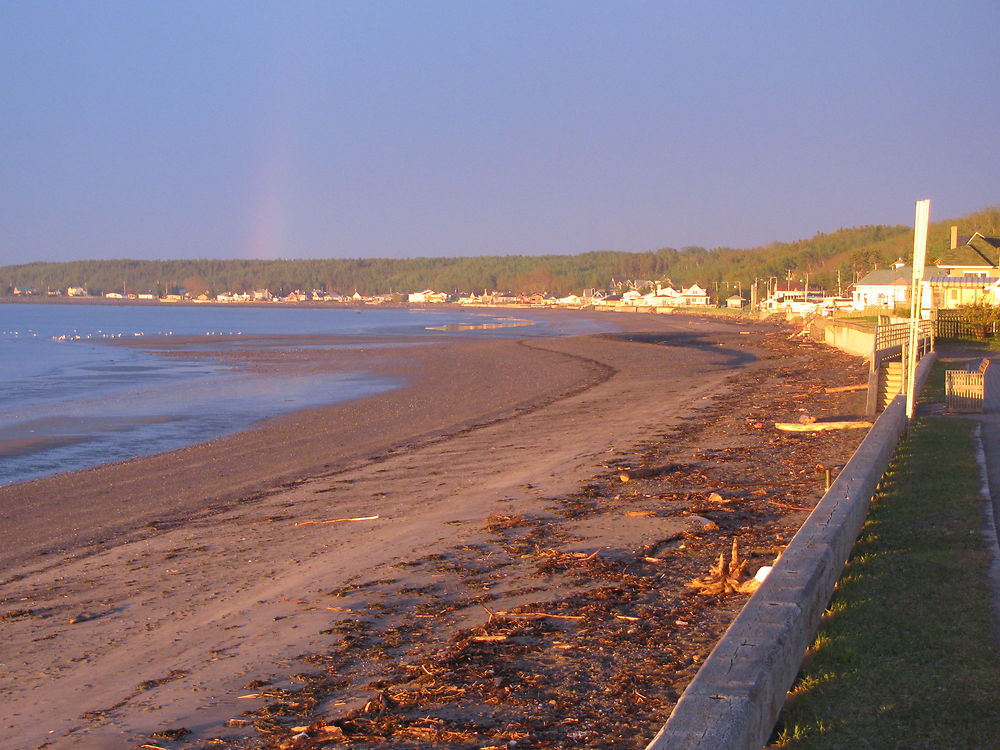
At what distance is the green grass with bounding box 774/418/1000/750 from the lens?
3867 millimetres

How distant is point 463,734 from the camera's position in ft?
14.8

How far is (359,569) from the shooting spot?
25.9 ft

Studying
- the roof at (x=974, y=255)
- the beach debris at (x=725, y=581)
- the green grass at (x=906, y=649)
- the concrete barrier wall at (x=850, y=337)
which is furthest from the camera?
the roof at (x=974, y=255)

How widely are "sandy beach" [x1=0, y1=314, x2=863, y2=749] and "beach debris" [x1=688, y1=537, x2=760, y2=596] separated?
190 millimetres

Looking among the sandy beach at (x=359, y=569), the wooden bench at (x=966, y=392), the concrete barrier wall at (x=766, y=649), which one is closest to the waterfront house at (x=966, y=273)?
the wooden bench at (x=966, y=392)

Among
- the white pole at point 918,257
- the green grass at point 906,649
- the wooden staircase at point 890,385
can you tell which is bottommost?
the green grass at point 906,649

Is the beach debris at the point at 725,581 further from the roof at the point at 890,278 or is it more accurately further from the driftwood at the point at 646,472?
the roof at the point at 890,278

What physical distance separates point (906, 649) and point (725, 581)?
1.91m

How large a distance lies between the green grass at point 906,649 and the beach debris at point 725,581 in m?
0.72

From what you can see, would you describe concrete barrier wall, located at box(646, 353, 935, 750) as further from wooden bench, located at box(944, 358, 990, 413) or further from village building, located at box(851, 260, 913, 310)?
village building, located at box(851, 260, 913, 310)

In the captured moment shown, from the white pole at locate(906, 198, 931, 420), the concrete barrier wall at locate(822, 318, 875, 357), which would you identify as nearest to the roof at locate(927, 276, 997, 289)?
the concrete barrier wall at locate(822, 318, 875, 357)

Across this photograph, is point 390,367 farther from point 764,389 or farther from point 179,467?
point 179,467

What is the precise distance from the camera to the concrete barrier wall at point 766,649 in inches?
130

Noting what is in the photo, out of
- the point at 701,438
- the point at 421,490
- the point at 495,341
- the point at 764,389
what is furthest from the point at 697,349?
the point at 421,490
